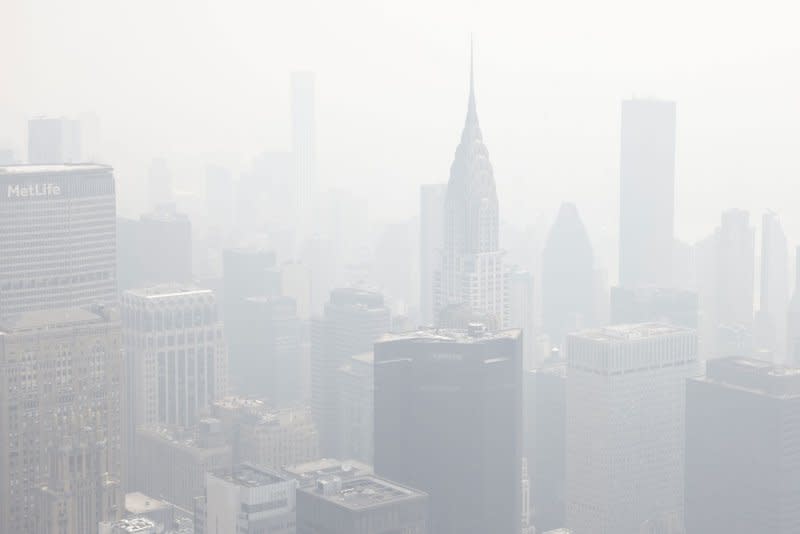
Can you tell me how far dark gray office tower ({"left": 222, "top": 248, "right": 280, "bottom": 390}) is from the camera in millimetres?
21250

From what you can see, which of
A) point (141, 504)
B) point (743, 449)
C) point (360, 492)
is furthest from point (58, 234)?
point (743, 449)

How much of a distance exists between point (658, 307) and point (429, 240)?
394 centimetres

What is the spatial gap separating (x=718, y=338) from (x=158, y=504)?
27.7ft

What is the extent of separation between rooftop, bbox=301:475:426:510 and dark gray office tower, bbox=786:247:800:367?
9671 millimetres

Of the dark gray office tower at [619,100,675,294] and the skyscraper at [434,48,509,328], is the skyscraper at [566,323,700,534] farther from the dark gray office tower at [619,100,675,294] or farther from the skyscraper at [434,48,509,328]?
the dark gray office tower at [619,100,675,294]

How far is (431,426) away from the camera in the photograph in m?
14.3

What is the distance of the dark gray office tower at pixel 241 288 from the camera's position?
69.7 ft

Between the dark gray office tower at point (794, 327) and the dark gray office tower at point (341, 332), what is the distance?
514cm

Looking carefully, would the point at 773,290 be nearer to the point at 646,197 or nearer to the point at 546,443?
the point at 646,197

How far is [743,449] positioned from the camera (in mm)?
16047

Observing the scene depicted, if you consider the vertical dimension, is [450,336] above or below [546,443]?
above

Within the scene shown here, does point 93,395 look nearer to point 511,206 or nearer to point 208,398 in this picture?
point 208,398

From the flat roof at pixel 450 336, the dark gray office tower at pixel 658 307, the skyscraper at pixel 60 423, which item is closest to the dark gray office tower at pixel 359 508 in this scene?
the skyscraper at pixel 60 423

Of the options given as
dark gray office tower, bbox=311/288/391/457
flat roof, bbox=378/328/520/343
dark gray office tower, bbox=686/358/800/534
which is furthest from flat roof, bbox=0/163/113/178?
dark gray office tower, bbox=686/358/800/534
